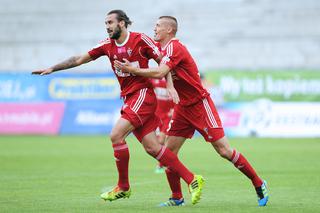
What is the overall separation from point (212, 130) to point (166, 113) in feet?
23.2

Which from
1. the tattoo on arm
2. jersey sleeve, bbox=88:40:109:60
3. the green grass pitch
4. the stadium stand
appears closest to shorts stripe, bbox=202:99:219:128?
the green grass pitch

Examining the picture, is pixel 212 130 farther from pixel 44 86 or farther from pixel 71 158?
pixel 44 86

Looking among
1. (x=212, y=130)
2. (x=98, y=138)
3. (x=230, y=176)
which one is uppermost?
(x=212, y=130)

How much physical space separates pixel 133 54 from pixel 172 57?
1.94ft

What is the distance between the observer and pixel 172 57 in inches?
378

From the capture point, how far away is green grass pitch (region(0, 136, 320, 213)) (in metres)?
9.59

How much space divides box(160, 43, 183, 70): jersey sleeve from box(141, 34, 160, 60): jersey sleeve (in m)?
0.31

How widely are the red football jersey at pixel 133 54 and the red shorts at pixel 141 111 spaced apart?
97 millimetres

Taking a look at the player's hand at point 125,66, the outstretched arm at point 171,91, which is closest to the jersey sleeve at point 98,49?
the player's hand at point 125,66

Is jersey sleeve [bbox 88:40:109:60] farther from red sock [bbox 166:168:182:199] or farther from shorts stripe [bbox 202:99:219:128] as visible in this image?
red sock [bbox 166:168:182:199]

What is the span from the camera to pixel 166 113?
55.2ft

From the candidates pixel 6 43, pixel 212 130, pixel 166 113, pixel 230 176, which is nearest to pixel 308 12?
pixel 6 43

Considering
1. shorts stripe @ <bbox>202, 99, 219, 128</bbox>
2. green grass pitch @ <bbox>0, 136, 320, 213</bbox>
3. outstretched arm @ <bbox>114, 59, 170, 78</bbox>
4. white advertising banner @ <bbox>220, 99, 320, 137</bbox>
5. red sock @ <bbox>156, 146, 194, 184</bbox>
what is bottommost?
white advertising banner @ <bbox>220, 99, 320, 137</bbox>

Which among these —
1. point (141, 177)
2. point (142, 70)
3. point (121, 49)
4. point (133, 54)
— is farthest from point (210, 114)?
point (141, 177)
